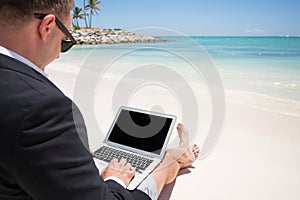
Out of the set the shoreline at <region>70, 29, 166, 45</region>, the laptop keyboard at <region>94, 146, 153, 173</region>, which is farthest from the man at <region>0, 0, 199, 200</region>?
the shoreline at <region>70, 29, 166, 45</region>

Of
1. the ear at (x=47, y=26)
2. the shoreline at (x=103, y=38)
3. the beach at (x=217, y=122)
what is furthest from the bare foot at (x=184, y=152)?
the shoreline at (x=103, y=38)

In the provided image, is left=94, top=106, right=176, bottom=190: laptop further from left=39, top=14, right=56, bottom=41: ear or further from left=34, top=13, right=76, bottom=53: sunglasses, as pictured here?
left=39, top=14, right=56, bottom=41: ear

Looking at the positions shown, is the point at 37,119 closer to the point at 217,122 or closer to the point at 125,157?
the point at 125,157

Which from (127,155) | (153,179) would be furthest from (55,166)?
(127,155)

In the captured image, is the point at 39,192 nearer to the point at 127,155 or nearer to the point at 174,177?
the point at 127,155

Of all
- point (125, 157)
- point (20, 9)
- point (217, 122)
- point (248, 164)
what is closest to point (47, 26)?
point (20, 9)

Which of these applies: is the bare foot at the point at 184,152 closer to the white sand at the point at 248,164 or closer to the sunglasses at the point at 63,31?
the white sand at the point at 248,164

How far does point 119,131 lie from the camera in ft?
5.12

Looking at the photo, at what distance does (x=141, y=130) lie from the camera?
1.53 meters

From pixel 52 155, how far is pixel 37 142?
0.05m

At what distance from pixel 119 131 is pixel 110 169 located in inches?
15.5

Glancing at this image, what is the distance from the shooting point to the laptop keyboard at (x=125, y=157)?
1341 millimetres

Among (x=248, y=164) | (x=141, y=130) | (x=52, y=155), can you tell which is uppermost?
(x=52, y=155)

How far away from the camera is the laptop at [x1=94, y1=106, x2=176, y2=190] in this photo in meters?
1.39
